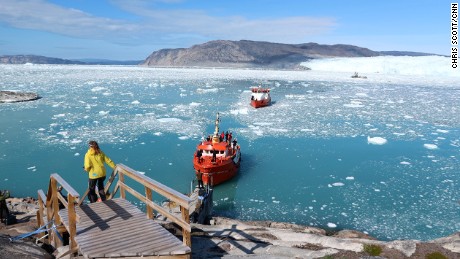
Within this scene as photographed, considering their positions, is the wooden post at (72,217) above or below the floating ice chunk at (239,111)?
above

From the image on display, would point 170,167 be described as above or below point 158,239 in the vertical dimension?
below

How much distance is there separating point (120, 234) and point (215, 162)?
1152 centimetres

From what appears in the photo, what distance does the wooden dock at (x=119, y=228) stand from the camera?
17.8 feet

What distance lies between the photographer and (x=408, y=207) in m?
15.0

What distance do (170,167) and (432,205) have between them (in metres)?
12.4

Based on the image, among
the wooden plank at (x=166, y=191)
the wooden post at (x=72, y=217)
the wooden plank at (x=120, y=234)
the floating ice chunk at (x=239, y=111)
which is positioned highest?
the wooden plank at (x=166, y=191)

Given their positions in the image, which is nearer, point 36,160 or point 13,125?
point 36,160

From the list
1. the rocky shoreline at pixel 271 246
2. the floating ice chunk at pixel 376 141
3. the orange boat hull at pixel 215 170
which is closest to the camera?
the rocky shoreline at pixel 271 246

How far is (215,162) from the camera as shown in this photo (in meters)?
17.4

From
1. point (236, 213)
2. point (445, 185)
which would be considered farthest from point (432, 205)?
point (236, 213)

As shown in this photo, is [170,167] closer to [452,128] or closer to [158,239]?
[158,239]

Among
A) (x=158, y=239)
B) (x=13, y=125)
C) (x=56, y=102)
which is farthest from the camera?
(x=56, y=102)

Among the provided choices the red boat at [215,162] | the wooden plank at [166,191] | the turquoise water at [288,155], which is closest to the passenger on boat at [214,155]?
the red boat at [215,162]

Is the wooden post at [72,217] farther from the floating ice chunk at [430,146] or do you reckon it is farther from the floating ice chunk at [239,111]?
the floating ice chunk at [239,111]
